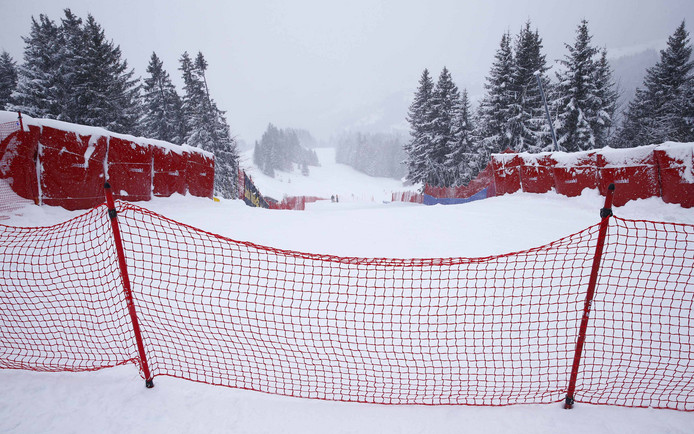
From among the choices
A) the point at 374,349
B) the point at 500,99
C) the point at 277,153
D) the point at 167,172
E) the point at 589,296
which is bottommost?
the point at 374,349

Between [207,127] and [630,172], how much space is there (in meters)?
29.6

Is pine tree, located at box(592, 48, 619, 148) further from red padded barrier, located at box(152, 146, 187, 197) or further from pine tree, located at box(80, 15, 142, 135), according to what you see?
pine tree, located at box(80, 15, 142, 135)

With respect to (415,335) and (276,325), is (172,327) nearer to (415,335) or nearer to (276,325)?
(276,325)

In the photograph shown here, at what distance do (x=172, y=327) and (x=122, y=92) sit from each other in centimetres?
2850

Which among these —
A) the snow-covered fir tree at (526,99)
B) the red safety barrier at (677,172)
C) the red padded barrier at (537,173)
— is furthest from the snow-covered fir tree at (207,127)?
the red safety barrier at (677,172)

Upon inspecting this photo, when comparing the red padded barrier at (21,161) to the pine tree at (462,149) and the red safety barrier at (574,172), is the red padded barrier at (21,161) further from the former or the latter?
the pine tree at (462,149)

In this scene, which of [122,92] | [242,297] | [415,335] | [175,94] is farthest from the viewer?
[175,94]

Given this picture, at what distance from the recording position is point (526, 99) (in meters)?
25.2

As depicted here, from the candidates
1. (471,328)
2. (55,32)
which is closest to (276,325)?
(471,328)

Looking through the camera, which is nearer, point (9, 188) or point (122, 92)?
point (9, 188)

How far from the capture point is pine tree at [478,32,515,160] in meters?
25.2

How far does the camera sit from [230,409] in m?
2.61

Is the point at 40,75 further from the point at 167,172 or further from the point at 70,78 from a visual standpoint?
the point at 167,172

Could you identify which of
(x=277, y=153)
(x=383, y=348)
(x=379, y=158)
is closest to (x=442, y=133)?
(x=383, y=348)
